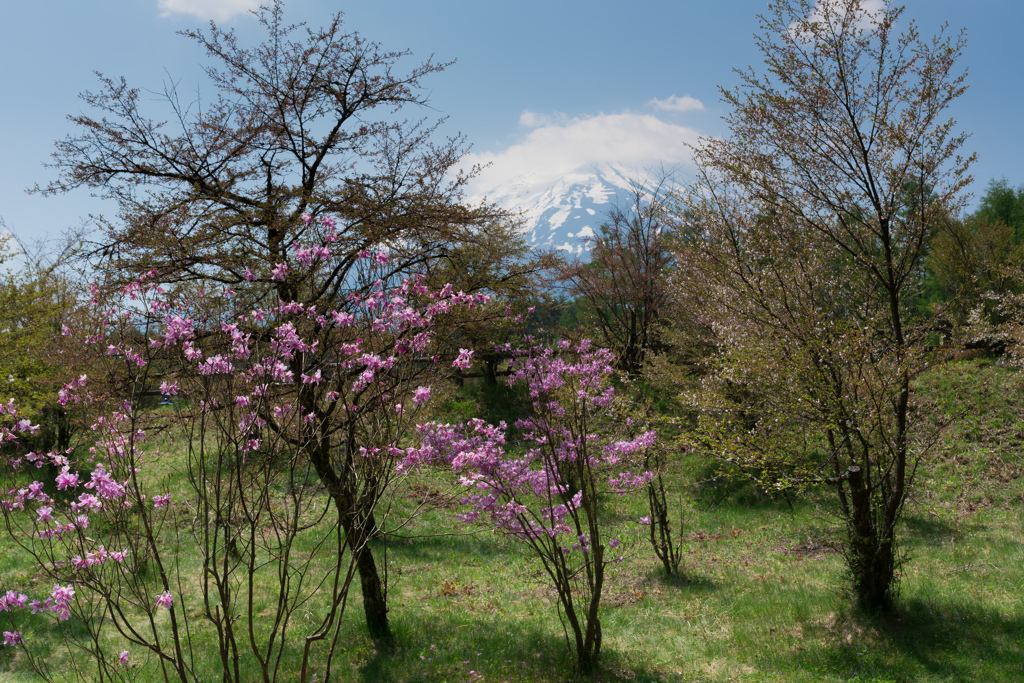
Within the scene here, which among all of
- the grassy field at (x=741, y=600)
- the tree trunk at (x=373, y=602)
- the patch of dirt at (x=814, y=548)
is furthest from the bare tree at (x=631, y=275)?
the tree trunk at (x=373, y=602)

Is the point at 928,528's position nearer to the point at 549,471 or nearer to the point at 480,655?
the point at 549,471

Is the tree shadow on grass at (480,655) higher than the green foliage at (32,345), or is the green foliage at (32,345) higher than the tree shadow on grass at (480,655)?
the green foliage at (32,345)

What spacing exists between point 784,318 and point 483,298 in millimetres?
4580

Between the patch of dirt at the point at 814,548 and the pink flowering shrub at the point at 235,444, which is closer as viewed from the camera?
the pink flowering shrub at the point at 235,444

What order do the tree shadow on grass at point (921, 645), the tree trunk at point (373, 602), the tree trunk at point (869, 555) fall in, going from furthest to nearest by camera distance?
the tree trunk at point (373, 602)
the tree trunk at point (869, 555)
the tree shadow on grass at point (921, 645)

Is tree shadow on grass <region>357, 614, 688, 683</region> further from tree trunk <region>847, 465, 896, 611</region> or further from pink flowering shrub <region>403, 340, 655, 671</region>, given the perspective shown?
tree trunk <region>847, 465, 896, 611</region>

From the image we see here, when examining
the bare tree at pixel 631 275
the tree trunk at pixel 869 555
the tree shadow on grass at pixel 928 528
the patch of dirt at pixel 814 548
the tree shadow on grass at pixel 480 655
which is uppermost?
the bare tree at pixel 631 275

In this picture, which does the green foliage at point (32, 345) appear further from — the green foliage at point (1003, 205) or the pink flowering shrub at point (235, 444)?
the green foliage at point (1003, 205)

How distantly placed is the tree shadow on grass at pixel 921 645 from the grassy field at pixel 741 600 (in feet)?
0.07

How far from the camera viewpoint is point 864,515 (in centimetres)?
786

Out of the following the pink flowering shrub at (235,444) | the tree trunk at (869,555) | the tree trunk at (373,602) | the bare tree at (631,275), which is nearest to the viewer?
the pink flowering shrub at (235,444)

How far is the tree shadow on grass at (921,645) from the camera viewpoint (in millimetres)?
6727

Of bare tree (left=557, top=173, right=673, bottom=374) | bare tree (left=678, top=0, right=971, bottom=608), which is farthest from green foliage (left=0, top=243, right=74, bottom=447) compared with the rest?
bare tree (left=557, top=173, right=673, bottom=374)

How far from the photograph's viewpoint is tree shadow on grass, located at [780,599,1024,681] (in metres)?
6.73
